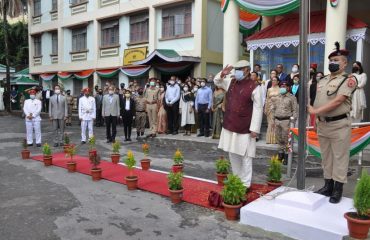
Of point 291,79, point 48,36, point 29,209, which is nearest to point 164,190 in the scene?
point 29,209

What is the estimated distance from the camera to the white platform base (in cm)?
451

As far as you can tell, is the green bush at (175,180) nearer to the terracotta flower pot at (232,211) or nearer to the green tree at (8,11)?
the terracotta flower pot at (232,211)

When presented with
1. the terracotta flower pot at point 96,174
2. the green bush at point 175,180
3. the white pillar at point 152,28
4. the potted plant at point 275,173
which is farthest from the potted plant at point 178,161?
the white pillar at point 152,28

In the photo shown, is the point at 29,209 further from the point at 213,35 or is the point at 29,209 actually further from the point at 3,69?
the point at 3,69

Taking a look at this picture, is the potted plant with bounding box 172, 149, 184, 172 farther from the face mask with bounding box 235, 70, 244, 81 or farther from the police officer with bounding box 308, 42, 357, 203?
the police officer with bounding box 308, 42, 357, 203

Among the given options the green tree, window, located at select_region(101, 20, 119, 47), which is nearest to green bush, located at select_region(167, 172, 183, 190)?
window, located at select_region(101, 20, 119, 47)

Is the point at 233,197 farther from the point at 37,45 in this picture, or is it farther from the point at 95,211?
the point at 37,45

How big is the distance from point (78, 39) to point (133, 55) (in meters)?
6.20

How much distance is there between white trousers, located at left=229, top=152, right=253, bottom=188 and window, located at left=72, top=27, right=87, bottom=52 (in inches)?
766

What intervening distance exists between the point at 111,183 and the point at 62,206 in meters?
1.50

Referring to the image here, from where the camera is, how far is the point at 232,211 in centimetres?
527

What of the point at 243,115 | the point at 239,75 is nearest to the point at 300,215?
the point at 243,115

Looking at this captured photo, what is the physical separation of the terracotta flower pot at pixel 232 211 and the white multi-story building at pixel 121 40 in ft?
37.8

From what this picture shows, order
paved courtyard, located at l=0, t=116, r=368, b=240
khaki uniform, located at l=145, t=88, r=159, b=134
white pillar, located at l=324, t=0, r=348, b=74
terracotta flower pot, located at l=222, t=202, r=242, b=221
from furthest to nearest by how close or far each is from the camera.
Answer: khaki uniform, located at l=145, t=88, r=159, b=134 < white pillar, located at l=324, t=0, r=348, b=74 < terracotta flower pot, located at l=222, t=202, r=242, b=221 < paved courtyard, located at l=0, t=116, r=368, b=240
